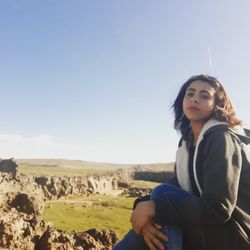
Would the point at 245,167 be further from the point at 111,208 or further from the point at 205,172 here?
the point at 111,208

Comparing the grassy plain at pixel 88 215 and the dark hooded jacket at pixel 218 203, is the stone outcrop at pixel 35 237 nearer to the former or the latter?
the dark hooded jacket at pixel 218 203

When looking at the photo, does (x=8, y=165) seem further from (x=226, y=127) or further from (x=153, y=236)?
(x=226, y=127)

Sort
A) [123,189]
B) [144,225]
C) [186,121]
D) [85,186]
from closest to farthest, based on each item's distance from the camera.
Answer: [144,225], [186,121], [85,186], [123,189]

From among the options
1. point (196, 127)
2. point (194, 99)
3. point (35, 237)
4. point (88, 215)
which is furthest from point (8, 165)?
point (194, 99)

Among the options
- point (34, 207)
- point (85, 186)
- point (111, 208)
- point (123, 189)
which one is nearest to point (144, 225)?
point (34, 207)

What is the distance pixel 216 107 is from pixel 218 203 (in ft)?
3.75

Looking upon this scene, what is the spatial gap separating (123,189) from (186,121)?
72.9 meters

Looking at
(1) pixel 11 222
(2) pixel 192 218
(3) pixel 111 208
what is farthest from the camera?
(3) pixel 111 208

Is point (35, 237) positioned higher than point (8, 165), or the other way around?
A: point (8, 165)

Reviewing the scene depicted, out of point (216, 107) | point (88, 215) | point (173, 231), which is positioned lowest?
point (88, 215)

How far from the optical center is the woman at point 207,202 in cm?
337

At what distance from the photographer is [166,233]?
142 inches

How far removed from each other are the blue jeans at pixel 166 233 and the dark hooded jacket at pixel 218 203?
0.24 feet

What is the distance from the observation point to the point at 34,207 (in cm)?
1534
